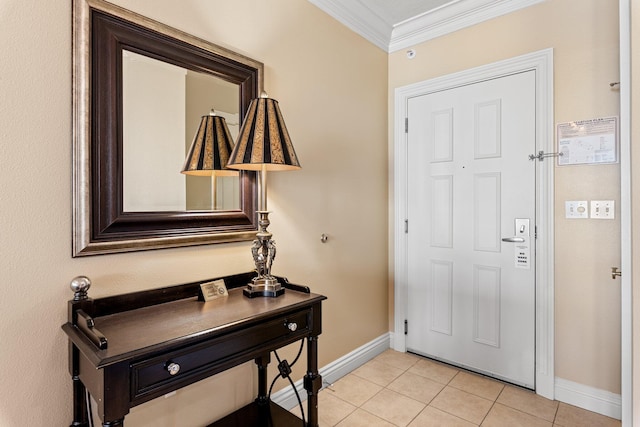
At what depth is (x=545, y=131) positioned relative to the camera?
220cm

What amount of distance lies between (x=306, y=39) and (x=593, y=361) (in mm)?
2574

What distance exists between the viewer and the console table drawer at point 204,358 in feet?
3.38

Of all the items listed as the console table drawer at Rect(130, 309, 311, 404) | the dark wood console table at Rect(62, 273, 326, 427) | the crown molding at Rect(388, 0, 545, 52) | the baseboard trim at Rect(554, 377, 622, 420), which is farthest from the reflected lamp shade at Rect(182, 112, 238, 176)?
the baseboard trim at Rect(554, 377, 622, 420)

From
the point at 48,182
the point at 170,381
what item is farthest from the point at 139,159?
the point at 170,381

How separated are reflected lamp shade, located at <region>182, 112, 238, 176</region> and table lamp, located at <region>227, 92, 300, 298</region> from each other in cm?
15

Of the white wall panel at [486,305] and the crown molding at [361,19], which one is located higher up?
the crown molding at [361,19]

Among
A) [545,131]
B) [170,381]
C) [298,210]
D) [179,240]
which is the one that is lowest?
[170,381]

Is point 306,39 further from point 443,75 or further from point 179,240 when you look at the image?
point 179,240

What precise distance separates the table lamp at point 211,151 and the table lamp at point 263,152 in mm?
154

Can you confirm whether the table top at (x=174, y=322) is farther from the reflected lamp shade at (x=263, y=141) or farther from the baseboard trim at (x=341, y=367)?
the baseboard trim at (x=341, y=367)

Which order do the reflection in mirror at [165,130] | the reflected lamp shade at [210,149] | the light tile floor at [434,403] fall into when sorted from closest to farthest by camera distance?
1. the reflection in mirror at [165,130]
2. the reflected lamp shade at [210,149]
3. the light tile floor at [434,403]

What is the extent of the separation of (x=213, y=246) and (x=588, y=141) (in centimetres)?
218

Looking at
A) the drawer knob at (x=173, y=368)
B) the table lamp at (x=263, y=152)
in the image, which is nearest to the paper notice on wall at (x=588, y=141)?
the table lamp at (x=263, y=152)

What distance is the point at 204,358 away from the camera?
1161mm
